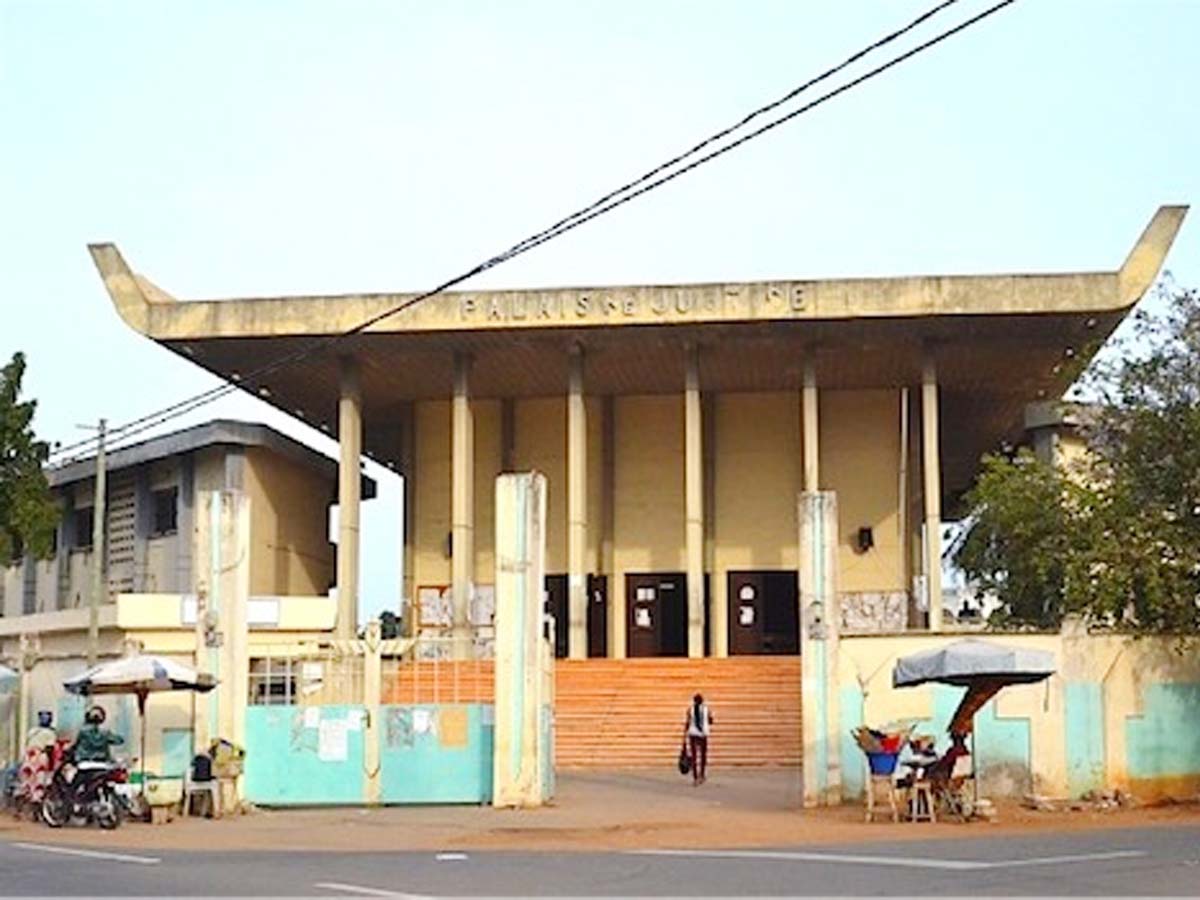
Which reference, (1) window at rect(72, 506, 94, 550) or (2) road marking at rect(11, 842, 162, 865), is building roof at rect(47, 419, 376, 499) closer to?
(1) window at rect(72, 506, 94, 550)

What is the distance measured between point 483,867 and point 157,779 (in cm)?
903

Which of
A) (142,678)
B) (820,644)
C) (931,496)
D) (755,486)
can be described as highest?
(755,486)

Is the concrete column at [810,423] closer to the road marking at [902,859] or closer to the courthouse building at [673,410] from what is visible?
the courthouse building at [673,410]

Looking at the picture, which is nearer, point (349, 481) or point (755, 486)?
point (349, 481)

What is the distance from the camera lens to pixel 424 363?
41781mm

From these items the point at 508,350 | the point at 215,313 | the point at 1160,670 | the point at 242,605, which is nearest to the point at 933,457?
the point at 508,350

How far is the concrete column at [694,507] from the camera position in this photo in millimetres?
40500

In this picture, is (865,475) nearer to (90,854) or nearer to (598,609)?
(598,609)

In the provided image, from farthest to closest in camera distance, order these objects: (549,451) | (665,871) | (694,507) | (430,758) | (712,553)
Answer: (549,451) < (712,553) < (694,507) < (430,758) < (665,871)

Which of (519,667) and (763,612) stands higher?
(763,612)

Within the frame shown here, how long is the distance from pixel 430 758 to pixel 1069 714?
7.85 metres

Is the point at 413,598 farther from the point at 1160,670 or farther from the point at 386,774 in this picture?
the point at 1160,670

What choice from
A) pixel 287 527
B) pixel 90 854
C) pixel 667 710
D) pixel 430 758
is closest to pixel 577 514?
pixel 667 710

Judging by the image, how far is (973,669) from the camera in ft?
63.7
